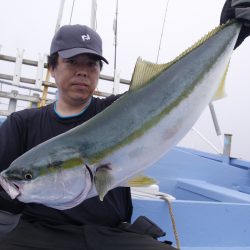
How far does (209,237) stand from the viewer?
318 cm

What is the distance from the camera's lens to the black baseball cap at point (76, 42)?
2346mm

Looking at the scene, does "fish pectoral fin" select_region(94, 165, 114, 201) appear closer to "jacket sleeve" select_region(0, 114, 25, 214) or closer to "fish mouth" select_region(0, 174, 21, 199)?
"fish mouth" select_region(0, 174, 21, 199)

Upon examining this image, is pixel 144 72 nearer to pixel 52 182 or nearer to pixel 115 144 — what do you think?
pixel 115 144

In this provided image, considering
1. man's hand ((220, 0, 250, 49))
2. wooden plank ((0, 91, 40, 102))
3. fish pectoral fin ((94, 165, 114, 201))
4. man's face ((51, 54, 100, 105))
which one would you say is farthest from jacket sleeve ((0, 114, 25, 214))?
wooden plank ((0, 91, 40, 102))

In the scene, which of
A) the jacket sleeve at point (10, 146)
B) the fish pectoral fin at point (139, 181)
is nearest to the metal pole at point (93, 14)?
the jacket sleeve at point (10, 146)

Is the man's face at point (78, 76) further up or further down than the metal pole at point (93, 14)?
further down

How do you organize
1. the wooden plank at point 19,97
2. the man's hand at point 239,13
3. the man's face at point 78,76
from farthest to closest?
the wooden plank at point 19,97
the man's face at point 78,76
the man's hand at point 239,13

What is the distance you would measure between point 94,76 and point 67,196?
3.49 feet

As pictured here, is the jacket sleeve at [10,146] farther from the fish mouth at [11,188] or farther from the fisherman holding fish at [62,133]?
the fish mouth at [11,188]

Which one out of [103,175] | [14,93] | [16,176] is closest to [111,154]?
[103,175]

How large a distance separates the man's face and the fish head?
0.88m

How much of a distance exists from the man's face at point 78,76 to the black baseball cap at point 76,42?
52mm

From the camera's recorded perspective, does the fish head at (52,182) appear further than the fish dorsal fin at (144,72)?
No

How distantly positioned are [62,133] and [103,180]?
47cm
